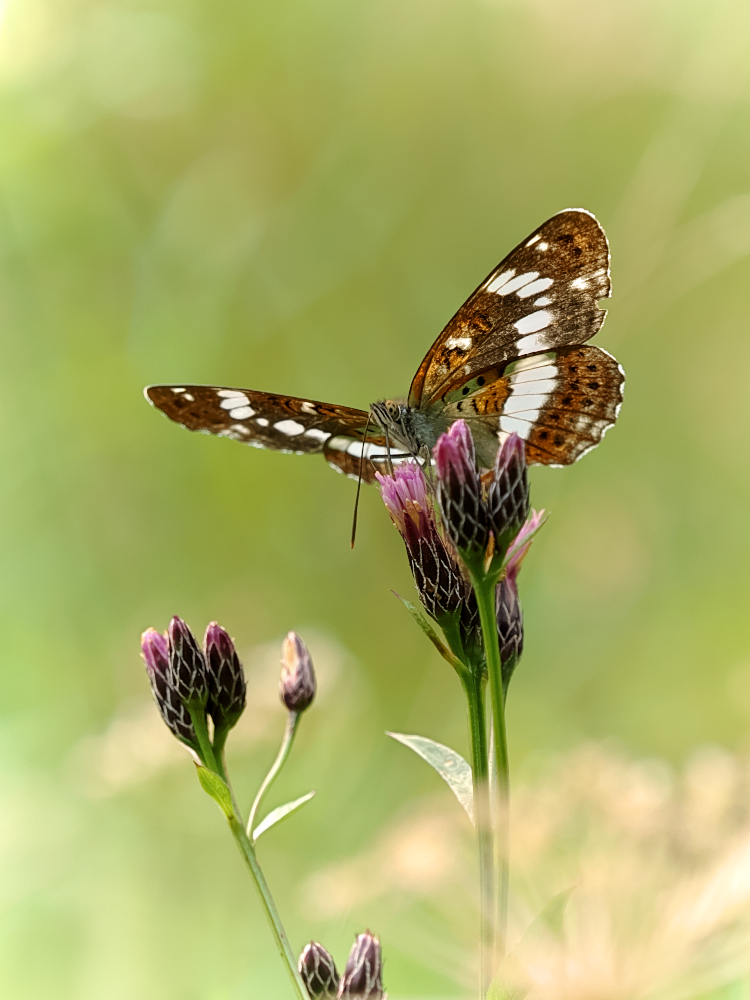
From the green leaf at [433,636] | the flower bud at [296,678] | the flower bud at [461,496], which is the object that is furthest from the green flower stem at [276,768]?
the flower bud at [461,496]

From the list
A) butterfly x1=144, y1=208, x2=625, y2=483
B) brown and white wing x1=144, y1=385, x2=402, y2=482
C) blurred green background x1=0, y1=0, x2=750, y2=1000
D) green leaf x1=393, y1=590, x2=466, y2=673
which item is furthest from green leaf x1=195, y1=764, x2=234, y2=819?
blurred green background x1=0, y1=0, x2=750, y2=1000

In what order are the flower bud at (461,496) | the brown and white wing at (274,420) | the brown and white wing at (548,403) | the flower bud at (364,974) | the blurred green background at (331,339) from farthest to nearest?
the blurred green background at (331,339), the brown and white wing at (274,420), the brown and white wing at (548,403), the flower bud at (461,496), the flower bud at (364,974)

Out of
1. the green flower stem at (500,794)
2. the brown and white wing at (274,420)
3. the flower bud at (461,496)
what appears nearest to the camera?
the green flower stem at (500,794)

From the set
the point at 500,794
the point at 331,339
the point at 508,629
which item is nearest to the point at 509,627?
the point at 508,629

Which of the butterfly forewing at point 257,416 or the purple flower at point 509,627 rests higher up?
the butterfly forewing at point 257,416

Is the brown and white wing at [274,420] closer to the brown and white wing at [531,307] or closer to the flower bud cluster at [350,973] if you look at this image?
the brown and white wing at [531,307]

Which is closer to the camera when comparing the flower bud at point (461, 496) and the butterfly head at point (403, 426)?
the flower bud at point (461, 496)

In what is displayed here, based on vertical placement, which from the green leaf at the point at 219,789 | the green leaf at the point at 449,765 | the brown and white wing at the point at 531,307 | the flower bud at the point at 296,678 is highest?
the brown and white wing at the point at 531,307

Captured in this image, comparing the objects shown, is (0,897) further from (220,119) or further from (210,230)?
(220,119)
